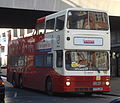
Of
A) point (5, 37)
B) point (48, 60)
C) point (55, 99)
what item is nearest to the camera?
point (55, 99)

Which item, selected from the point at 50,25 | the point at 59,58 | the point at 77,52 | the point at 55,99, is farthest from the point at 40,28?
the point at 55,99

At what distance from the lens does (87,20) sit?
17.7 metres

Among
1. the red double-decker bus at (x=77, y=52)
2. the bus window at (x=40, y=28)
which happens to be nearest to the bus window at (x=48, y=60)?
the red double-decker bus at (x=77, y=52)

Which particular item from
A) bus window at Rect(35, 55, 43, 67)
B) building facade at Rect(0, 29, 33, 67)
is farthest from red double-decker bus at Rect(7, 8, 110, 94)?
building facade at Rect(0, 29, 33, 67)

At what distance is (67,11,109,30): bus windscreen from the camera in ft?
57.1

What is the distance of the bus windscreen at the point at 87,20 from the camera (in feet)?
57.1

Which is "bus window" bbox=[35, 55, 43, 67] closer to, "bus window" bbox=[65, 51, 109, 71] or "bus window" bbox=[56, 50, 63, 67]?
"bus window" bbox=[56, 50, 63, 67]

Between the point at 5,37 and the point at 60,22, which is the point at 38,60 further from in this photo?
the point at 5,37

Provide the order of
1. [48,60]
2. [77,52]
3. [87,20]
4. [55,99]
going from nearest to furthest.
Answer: [55,99], [77,52], [87,20], [48,60]

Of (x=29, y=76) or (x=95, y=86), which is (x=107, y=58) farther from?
(x=29, y=76)

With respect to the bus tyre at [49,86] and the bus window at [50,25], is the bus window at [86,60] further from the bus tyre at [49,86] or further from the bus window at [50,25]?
the bus window at [50,25]

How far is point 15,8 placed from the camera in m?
24.7

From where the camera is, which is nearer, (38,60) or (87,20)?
(87,20)

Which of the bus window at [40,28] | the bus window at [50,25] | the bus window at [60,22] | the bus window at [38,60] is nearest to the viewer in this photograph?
the bus window at [60,22]
